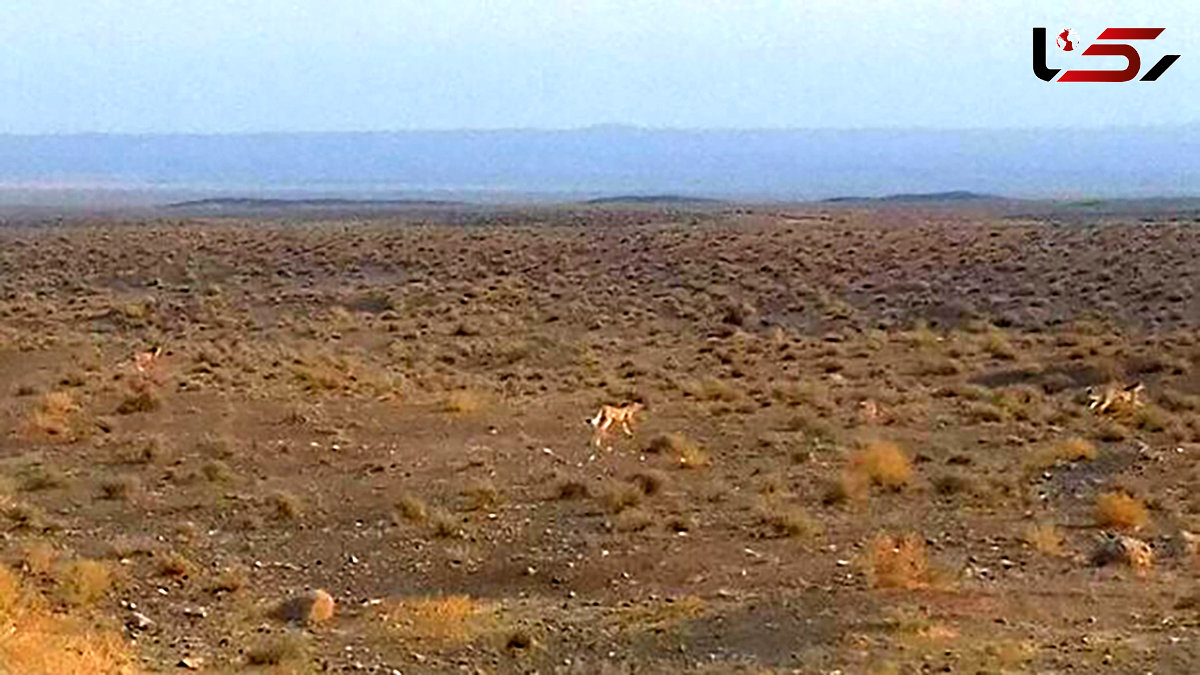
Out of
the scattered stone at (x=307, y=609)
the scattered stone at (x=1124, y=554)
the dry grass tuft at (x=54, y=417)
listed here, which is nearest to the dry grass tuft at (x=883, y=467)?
the scattered stone at (x=1124, y=554)

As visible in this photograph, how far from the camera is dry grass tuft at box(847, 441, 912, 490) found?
20.4 metres

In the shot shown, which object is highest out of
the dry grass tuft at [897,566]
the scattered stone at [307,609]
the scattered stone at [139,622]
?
the dry grass tuft at [897,566]

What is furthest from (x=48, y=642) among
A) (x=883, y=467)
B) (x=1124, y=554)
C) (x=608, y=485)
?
(x=883, y=467)

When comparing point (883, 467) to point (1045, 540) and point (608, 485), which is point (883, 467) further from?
point (1045, 540)

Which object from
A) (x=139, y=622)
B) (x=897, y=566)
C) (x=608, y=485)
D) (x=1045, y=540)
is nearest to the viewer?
(x=139, y=622)

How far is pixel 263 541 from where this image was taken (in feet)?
58.7

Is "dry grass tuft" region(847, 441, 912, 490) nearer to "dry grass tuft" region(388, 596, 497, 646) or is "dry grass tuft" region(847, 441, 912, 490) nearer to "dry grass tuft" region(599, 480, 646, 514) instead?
"dry grass tuft" region(599, 480, 646, 514)

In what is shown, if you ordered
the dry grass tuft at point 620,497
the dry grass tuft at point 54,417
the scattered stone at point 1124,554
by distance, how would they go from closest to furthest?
the scattered stone at point 1124,554 → the dry grass tuft at point 620,497 → the dry grass tuft at point 54,417

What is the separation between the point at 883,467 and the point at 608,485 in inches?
129

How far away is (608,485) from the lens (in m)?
20.2

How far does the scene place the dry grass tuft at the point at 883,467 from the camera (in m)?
20.4

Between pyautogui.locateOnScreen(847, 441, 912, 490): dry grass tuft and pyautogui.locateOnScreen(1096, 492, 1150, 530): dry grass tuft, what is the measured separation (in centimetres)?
286

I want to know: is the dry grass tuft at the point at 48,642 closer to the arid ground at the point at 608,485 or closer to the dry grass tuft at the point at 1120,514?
the arid ground at the point at 608,485

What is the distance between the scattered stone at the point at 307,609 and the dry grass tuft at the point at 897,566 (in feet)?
14.6
